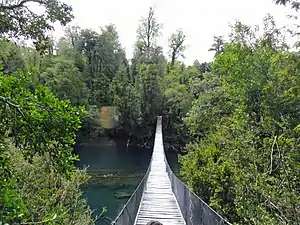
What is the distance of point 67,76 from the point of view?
18969 mm

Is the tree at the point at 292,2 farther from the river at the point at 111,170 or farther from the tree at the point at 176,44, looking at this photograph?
the tree at the point at 176,44

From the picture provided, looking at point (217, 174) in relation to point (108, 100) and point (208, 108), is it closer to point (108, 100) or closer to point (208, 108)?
point (208, 108)

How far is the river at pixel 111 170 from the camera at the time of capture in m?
11.2

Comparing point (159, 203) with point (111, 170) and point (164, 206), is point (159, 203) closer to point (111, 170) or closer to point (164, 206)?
point (164, 206)

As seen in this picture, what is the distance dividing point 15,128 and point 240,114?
6959 mm

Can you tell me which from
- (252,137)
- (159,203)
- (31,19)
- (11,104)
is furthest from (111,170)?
(11,104)

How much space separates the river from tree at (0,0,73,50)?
17.3 ft

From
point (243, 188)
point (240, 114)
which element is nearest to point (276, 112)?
point (240, 114)

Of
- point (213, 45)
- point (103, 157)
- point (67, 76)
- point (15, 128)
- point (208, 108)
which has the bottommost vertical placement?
point (103, 157)

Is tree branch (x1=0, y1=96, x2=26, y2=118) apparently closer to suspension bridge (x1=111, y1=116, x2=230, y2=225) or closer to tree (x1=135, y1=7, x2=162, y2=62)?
suspension bridge (x1=111, y1=116, x2=230, y2=225)

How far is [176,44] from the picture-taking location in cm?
2697

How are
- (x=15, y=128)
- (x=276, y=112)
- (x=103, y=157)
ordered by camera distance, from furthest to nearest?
(x=103, y=157) < (x=276, y=112) < (x=15, y=128)

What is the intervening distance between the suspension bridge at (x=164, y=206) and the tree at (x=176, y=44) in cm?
1930

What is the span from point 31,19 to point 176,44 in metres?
24.7
